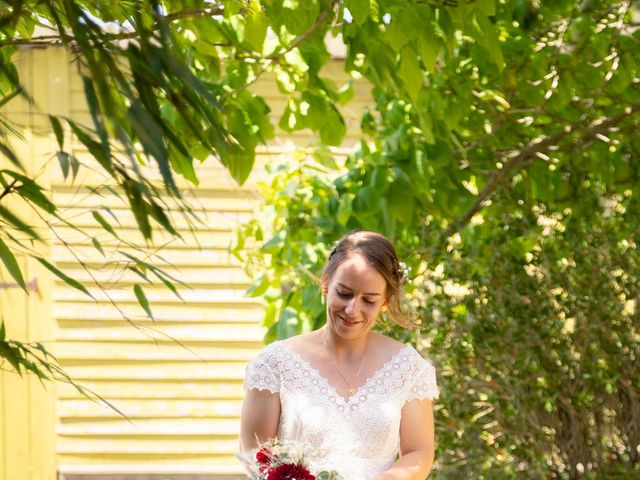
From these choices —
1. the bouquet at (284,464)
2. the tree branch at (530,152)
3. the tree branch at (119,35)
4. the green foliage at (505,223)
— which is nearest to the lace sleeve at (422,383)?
the bouquet at (284,464)

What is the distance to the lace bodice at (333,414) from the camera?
3.32 meters

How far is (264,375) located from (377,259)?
1.40 feet

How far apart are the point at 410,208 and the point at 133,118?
3.31 meters

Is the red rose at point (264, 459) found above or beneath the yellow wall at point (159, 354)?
beneath

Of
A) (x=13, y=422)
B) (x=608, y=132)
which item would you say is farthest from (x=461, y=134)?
(x=13, y=422)

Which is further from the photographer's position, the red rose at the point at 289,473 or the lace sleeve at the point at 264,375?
the lace sleeve at the point at 264,375

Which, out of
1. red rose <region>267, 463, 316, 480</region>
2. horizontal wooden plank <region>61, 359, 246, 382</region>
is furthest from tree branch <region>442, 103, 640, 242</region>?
horizontal wooden plank <region>61, 359, 246, 382</region>

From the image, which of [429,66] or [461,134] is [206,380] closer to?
[461,134]

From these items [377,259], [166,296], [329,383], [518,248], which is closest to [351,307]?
[377,259]

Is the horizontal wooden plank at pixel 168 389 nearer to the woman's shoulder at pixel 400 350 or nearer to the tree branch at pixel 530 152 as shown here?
the tree branch at pixel 530 152

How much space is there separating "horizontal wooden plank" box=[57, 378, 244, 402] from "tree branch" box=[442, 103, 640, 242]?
2771mm

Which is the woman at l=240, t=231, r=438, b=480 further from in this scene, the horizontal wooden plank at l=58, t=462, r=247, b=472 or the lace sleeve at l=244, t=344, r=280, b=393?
the horizontal wooden plank at l=58, t=462, r=247, b=472

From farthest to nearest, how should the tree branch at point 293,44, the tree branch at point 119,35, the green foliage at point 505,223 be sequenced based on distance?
the green foliage at point 505,223, the tree branch at point 293,44, the tree branch at point 119,35

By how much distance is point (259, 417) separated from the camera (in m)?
3.29
